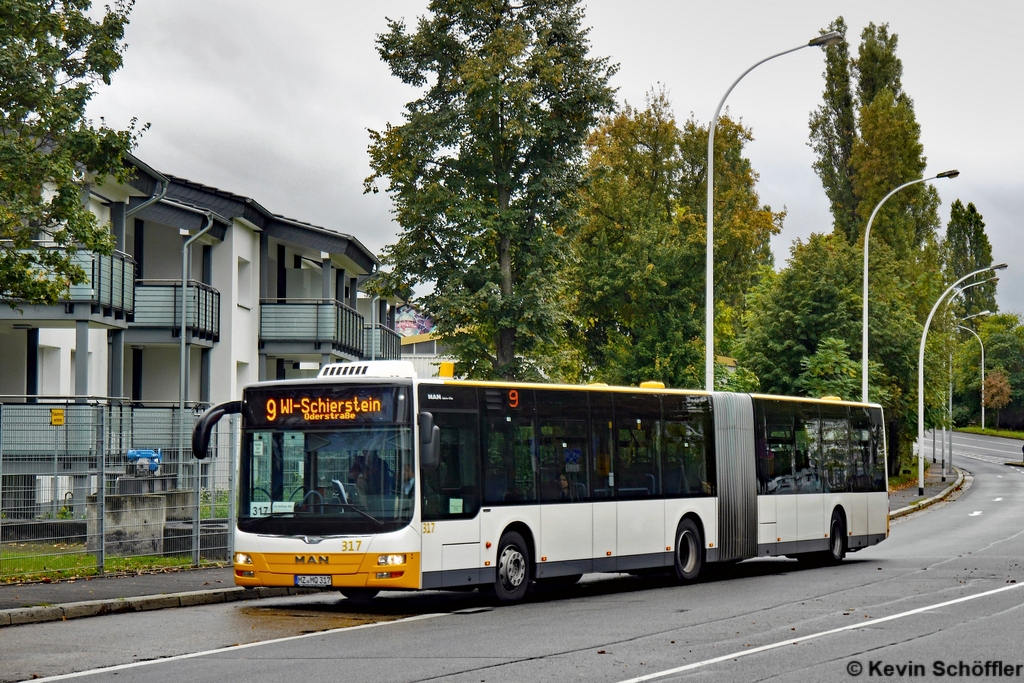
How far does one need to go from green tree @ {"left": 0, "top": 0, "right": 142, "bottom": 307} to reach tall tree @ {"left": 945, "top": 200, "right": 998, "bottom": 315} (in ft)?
354

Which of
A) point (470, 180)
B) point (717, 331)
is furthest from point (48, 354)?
point (717, 331)

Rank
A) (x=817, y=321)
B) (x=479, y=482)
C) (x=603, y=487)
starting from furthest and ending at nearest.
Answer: (x=817, y=321), (x=603, y=487), (x=479, y=482)

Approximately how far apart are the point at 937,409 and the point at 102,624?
52895 mm

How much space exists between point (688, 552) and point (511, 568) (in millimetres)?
4730

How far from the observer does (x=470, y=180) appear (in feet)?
118

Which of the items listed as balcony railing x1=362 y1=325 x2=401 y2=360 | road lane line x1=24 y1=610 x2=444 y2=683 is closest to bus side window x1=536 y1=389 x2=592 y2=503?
road lane line x1=24 y1=610 x2=444 y2=683

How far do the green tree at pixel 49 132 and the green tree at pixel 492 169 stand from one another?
1654 cm

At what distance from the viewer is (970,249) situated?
119188mm

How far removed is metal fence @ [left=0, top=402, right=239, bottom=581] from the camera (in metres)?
17.1

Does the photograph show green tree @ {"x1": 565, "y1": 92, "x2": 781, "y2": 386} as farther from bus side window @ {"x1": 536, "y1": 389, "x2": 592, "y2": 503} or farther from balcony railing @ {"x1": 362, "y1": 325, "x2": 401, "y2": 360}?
bus side window @ {"x1": 536, "y1": 389, "x2": 592, "y2": 503}

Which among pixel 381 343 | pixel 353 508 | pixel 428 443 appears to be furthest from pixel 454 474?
pixel 381 343

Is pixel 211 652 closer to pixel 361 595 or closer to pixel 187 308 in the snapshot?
pixel 361 595

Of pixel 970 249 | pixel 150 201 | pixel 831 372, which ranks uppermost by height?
pixel 970 249

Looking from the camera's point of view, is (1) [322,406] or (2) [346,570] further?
(1) [322,406]
